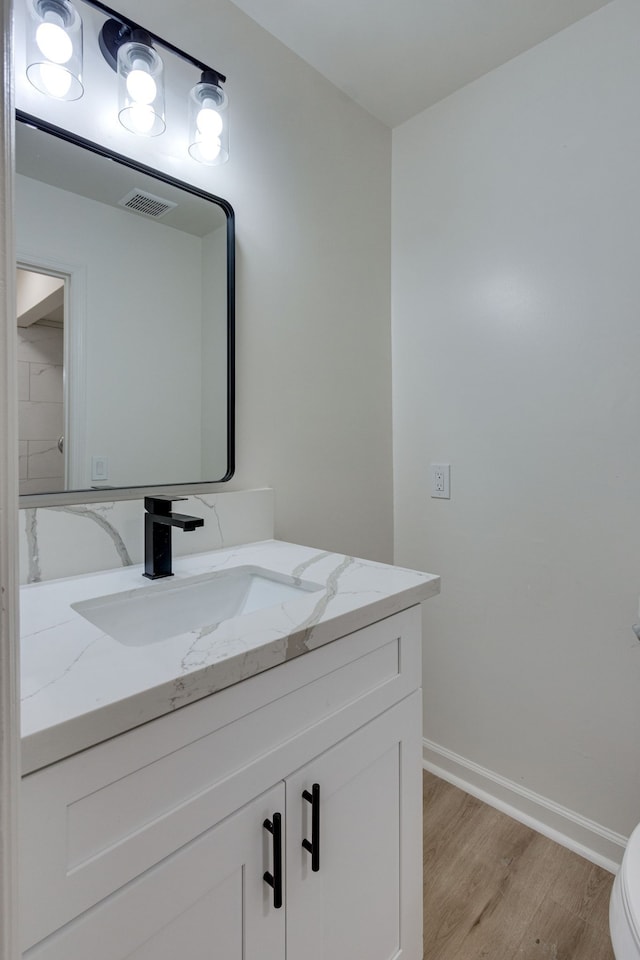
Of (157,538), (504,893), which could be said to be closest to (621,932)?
(504,893)

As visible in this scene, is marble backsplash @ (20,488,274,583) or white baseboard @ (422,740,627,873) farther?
white baseboard @ (422,740,627,873)

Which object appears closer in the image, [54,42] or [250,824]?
[250,824]

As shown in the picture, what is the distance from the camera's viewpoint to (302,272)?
5.03 feet

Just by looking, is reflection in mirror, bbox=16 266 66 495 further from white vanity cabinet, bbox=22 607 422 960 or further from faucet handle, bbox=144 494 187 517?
white vanity cabinet, bbox=22 607 422 960

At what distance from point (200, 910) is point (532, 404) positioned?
143cm

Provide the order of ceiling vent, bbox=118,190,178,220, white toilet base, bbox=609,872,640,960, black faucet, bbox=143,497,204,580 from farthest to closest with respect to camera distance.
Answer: ceiling vent, bbox=118,190,178,220 → black faucet, bbox=143,497,204,580 → white toilet base, bbox=609,872,640,960

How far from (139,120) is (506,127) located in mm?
1128

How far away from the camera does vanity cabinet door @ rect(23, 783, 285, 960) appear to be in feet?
1.73

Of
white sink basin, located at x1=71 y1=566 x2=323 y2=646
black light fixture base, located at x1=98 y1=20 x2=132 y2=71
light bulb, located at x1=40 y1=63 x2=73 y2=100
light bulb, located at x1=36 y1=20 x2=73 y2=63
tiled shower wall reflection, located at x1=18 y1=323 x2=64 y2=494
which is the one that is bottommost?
white sink basin, located at x1=71 y1=566 x2=323 y2=646

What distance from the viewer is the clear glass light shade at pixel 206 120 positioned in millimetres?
1195

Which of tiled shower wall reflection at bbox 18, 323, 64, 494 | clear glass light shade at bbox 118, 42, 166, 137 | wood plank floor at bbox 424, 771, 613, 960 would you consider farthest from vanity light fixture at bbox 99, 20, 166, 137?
wood plank floor at bbox 424, 771, 613, 960

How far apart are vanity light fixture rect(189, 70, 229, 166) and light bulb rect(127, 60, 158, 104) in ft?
0.43

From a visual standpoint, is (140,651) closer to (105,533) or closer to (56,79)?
(105,533)

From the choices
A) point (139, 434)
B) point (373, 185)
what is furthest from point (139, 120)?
point (373, 185)
